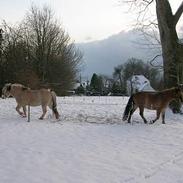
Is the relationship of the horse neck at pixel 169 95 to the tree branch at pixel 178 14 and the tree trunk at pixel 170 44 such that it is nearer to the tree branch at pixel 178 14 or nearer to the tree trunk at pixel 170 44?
the tree trunk at pixel 170 44

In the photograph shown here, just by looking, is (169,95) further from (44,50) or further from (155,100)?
(44,50)

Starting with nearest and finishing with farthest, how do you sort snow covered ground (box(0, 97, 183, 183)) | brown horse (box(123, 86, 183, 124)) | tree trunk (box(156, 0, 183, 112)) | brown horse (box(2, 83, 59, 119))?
snow covered ground (box(0, 97, 183, 183)) < brown horse (box(123, 86, 183, 124)) < brown horse (box(2, 83, 59, 119)) < tree trunk (box(156, 0, 183, 112))

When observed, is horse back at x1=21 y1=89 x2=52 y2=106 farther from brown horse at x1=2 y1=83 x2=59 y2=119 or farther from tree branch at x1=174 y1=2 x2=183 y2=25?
tree branch at x1=174 y1=2 x2=183 y2=25

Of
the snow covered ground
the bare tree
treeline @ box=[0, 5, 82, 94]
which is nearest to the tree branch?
the bare tree

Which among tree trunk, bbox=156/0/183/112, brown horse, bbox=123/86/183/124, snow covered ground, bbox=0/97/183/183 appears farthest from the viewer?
tree trunk, bbox=156/0/183/112

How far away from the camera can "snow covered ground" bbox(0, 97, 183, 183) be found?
681 cm

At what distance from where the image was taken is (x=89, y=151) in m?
8.67

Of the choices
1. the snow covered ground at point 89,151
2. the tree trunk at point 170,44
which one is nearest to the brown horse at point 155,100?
the snow covered ground at point 89,151

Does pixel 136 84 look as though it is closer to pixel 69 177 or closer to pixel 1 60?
pixel 1 60

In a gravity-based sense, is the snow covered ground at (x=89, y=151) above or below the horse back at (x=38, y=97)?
below

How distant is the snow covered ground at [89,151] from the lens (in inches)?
268

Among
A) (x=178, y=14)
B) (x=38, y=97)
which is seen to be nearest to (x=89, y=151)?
(x=38, y=97)

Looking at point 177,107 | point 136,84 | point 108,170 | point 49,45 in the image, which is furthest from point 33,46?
point 108,170

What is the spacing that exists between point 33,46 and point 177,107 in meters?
34.3
